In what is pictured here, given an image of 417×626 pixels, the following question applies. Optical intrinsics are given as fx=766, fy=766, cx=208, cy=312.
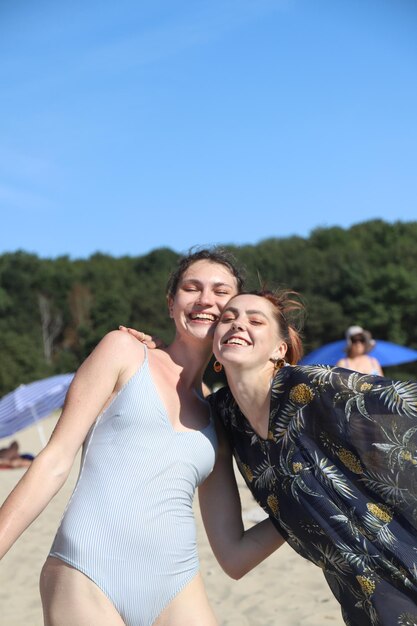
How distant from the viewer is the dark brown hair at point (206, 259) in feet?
9.50

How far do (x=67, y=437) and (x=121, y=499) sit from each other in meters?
0.25

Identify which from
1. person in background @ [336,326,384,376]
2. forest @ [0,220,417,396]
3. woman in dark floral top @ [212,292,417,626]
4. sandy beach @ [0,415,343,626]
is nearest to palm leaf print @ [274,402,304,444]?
woman in dark floral top @ [212,292,417,626]

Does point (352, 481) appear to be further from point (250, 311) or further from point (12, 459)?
point (12, 459)

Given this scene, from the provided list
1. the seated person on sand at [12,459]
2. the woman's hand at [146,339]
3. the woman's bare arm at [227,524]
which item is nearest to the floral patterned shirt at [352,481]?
the woman's bare arm at [227,524]

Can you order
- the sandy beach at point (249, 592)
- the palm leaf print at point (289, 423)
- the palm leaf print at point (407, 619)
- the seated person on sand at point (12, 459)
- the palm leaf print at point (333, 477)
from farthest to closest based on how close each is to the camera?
1. the seated person on sand at point (12, 459)
2. the sandy beach at point (249, 592)
3. the palm leaf print at point (289, 423)
4. the palm leaf print at point (333, 477)
5. the palm leaf print at point (407, 619)

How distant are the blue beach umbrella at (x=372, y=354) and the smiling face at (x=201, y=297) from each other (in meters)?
8.85

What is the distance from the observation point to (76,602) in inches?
88.7

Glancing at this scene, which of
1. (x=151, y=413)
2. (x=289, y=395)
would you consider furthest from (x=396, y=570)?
(x=151, y=413)

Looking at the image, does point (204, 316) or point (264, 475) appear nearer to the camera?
point (264, 475)

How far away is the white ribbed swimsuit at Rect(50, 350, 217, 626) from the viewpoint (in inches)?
90.7

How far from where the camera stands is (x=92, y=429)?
8.15 feet

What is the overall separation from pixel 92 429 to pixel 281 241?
60.1 m

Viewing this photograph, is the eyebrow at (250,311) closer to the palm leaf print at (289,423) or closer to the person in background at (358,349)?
the palm leaf print at (289,423)

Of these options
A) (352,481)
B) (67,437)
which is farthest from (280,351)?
(67,437)
